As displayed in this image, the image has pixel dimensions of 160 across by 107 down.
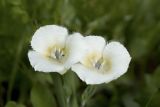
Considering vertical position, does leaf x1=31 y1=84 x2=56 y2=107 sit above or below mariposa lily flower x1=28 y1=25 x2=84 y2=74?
below

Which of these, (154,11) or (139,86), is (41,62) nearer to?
(139,86)

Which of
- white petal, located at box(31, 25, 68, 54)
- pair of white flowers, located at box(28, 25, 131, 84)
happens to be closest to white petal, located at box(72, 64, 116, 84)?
pair of white flowers, located at box(28, 25, 131, 84)

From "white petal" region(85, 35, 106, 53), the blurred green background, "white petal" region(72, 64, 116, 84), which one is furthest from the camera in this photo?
the blurred green background

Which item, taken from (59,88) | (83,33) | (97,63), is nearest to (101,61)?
(97,63)

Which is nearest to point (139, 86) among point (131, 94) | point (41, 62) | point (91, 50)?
point (131, 94)

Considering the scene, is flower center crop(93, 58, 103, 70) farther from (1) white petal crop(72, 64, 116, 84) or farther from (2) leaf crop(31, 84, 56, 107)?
(2) leaf crop(31, 84, 56, 107)

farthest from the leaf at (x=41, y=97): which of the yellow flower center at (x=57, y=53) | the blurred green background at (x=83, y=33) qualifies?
the yellow flower center at (x=57, y=53)

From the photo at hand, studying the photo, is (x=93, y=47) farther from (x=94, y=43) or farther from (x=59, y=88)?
(x=59, y=88)
